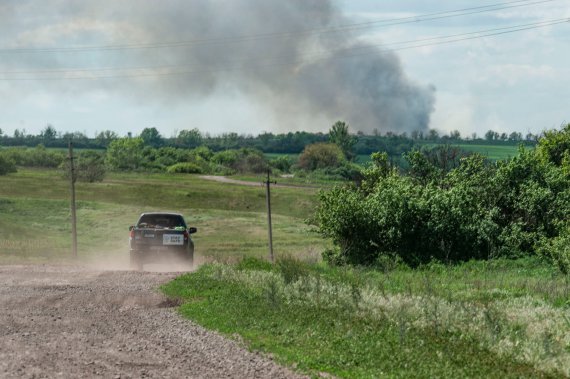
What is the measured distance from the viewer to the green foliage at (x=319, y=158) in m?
179

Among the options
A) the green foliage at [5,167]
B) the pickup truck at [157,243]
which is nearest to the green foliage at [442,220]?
the pickup truck at [157,243]

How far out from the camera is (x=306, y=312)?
58.1ft

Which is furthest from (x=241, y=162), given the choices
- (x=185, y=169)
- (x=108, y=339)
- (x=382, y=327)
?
(x=108, y=339)

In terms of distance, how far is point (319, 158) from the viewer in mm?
180000

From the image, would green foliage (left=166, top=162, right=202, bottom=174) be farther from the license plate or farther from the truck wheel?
the license plate

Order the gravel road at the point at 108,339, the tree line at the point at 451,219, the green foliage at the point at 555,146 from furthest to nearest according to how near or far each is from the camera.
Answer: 1. the green foliage at the point at 555,146
2. the tree line at the point at 451,219
3. the gravel road at the point at 108,339

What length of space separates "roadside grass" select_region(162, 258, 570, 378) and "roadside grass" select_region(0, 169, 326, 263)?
29407 mm

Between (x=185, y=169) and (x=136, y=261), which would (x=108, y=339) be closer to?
(x=136, y=261)

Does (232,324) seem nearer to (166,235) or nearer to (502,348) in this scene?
(502,348)

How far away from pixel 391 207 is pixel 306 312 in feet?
67.9

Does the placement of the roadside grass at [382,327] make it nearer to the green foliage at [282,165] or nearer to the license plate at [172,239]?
the license plate at [172,239]

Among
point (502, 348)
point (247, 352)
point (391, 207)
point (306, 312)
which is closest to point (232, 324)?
point (306, 312)

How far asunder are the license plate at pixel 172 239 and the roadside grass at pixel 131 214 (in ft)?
65.9

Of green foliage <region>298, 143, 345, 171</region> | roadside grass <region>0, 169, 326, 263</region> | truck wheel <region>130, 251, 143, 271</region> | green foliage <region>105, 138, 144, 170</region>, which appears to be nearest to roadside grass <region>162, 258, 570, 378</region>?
truck wheel <region>130, 251, 143, 271</region>
